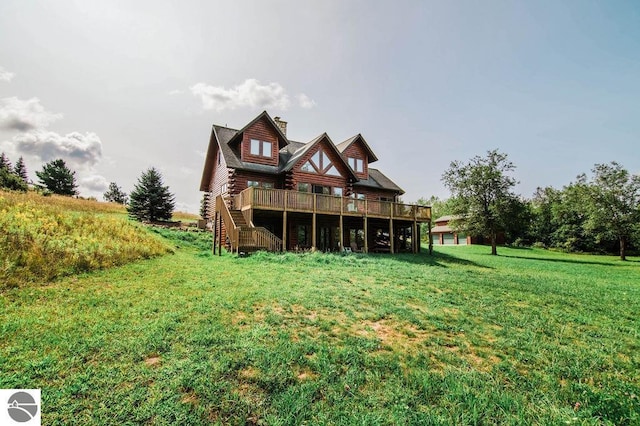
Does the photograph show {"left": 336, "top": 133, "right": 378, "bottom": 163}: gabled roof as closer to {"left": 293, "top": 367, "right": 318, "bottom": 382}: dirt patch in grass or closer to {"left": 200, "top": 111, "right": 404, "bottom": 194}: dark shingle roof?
{"left": 200, "top": 111, "right": 404, "bottom": 194}: dark shingle roof

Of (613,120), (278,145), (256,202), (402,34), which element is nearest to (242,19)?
(402,34)

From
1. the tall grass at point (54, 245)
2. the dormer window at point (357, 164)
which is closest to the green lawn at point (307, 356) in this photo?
the tall grass at point (54, 245)

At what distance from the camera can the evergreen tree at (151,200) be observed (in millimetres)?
29594

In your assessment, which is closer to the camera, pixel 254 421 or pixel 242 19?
pixel 254 421

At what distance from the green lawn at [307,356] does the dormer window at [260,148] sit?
1411 centimetres

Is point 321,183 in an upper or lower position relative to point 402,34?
lower

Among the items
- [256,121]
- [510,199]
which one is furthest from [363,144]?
[510,199]

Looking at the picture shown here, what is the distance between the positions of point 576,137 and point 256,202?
721 inches

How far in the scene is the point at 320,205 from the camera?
18188 millimetres

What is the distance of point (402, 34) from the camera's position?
43.8ft

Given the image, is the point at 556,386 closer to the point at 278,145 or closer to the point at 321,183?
the point at 321,183

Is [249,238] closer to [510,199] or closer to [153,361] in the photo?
A: [153,361]

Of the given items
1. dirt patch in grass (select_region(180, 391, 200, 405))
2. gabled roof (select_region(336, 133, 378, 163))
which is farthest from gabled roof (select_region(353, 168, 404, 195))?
dirt patch in grass (select_region(180, 391, 200, 405))

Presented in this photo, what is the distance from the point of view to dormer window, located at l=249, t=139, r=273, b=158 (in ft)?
67.2
